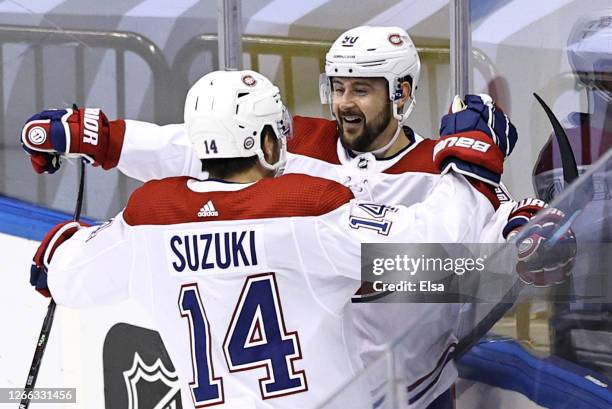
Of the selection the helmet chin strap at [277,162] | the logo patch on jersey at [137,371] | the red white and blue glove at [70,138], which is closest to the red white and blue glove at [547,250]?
the helmet chin strap at [277,162]

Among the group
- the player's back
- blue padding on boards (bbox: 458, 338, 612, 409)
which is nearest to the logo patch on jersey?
the player's back

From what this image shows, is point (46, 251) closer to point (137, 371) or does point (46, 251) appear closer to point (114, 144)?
point (114, 144)

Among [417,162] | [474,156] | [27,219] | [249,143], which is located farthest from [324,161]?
[27,219]

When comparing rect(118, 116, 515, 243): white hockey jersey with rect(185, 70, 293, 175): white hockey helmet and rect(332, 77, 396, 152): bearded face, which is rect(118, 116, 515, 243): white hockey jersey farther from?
rect(185, 70, 293, 175): white hockey helmet

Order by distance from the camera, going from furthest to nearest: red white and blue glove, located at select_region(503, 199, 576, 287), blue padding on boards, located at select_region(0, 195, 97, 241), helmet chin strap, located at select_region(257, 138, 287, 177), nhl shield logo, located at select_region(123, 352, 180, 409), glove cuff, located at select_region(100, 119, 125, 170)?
1. blue padding on boards, located at select_region(0, 195, 97, 241)
2. nhl shield logo, located at select_region(123, 352, 180, 409)
3. glove cuff, located at select_region(100, 119, 125, 170)
4. helmet chin strap, located at select_region(257, 138, 287, 177)
5. red white and blue glove, located at select_region(503, 199, 576, 287)

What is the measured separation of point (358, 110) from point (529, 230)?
77cm

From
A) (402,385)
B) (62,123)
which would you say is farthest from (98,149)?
(402,385)

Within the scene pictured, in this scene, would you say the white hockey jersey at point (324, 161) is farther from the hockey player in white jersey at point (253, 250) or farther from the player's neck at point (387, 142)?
the hockey player in white jersey at point (253, 250)

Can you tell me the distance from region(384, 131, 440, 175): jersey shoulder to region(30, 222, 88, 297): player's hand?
0.64 metres

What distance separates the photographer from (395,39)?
8.14 feet

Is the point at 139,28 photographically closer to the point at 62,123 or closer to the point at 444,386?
the point at 62,123

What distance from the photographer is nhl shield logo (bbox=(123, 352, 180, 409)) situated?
3.10 m

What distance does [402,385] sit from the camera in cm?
190

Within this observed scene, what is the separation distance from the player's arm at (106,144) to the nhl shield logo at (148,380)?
662 millimetres
